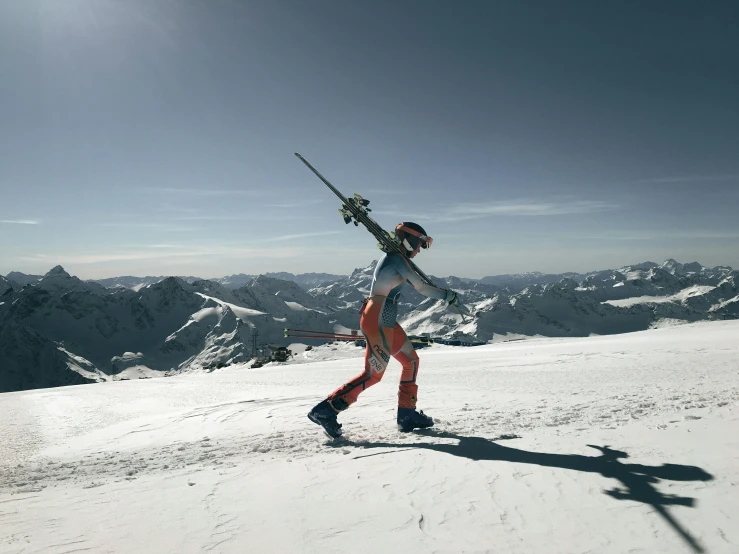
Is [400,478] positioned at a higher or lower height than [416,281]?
lower

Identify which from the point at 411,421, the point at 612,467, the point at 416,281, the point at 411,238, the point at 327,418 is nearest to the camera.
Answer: the point at 612,467

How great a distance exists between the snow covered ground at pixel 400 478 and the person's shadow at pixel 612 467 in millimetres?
19

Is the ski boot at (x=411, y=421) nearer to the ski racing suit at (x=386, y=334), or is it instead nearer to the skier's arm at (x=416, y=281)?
the ski racing suit at (x=386, y=334)

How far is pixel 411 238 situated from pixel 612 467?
3.95m

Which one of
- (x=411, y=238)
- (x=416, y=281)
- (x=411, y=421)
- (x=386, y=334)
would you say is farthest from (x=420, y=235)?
(x=411, y=421)

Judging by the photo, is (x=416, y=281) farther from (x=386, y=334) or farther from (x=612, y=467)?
(x=612, y=467)

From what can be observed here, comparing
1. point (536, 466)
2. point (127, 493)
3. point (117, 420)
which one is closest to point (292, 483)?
point (127, 493)

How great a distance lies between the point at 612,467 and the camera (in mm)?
3510

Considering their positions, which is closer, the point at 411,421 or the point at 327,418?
the point at 327,418

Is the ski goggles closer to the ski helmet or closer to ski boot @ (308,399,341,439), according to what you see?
the ski helmet

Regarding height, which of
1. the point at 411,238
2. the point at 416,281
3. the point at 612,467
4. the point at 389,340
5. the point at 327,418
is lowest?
the point at 327,418

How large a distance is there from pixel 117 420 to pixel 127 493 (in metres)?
5.00

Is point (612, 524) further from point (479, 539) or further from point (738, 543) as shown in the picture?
point (479, 539)

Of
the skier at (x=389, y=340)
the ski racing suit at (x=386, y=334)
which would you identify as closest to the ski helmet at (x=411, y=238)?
the skier at (x=389, y=340)
